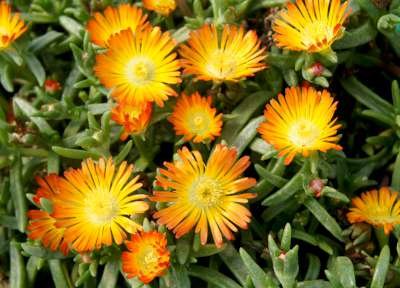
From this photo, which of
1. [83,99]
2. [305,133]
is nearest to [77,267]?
[83,99]

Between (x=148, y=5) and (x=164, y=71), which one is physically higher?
(x=148, y=5)

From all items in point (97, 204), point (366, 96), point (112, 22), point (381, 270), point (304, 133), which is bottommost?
point (381, 270)

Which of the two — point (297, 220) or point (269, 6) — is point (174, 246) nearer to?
point (297, 220)

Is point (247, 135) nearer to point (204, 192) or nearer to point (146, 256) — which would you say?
point (204, 192)

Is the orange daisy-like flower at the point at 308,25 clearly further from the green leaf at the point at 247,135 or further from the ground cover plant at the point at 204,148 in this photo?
the green leaf at the point at 247,135

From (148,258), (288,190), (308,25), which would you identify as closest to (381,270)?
(288,190)
